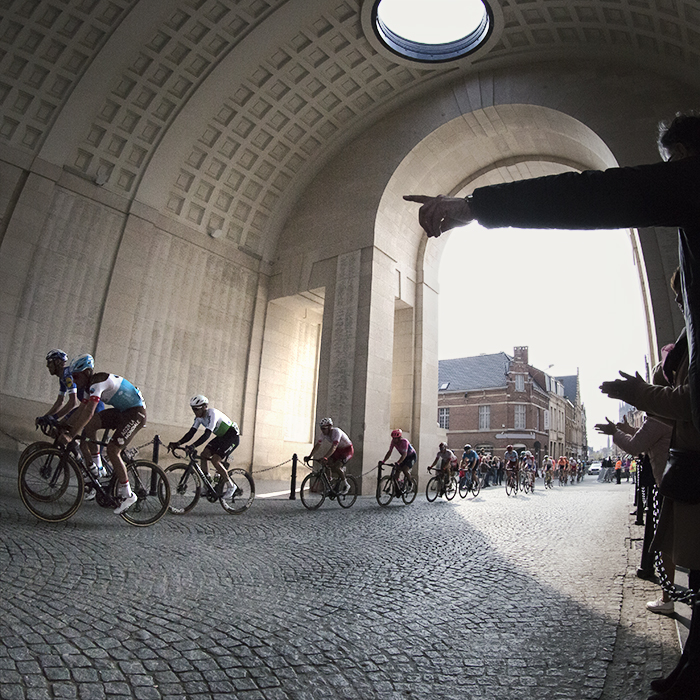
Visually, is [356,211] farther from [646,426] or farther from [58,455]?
[646,426]

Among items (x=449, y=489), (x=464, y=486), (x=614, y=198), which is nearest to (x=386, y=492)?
(x=449, y=489)

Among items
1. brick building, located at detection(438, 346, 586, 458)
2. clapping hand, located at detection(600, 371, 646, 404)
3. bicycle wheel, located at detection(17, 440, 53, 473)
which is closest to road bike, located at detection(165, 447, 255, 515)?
bicycle wheel, located at detection(17, 440, 53, 473)

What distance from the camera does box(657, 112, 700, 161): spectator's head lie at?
1.46 metres

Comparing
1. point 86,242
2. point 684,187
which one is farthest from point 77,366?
point 86,242

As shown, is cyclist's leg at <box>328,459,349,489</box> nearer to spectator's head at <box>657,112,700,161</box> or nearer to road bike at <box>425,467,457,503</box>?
road bike at <box>425,467,457,503</box>

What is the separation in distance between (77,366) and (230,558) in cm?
293

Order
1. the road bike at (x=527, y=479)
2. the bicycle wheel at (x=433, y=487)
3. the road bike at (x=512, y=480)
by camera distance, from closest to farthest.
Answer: the bicycle wheel at (x=433, y=487)
the road bike at (x=512, y=480)
the road bike at (x=527, y=479)

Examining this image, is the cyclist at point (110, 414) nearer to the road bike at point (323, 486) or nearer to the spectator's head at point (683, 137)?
the road bike at point (323, 486)

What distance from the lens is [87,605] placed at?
118 inches

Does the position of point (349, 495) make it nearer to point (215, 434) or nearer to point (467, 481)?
point (215, 434)

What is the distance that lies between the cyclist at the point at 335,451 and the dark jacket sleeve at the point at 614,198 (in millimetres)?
8858

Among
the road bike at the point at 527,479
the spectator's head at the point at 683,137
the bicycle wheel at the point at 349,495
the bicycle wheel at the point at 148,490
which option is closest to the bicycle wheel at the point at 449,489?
the bicycle wheel at the point at 349,495

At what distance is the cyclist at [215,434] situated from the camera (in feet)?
24.9

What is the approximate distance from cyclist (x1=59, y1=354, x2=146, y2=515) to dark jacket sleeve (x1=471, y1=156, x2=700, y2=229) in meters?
5.49
